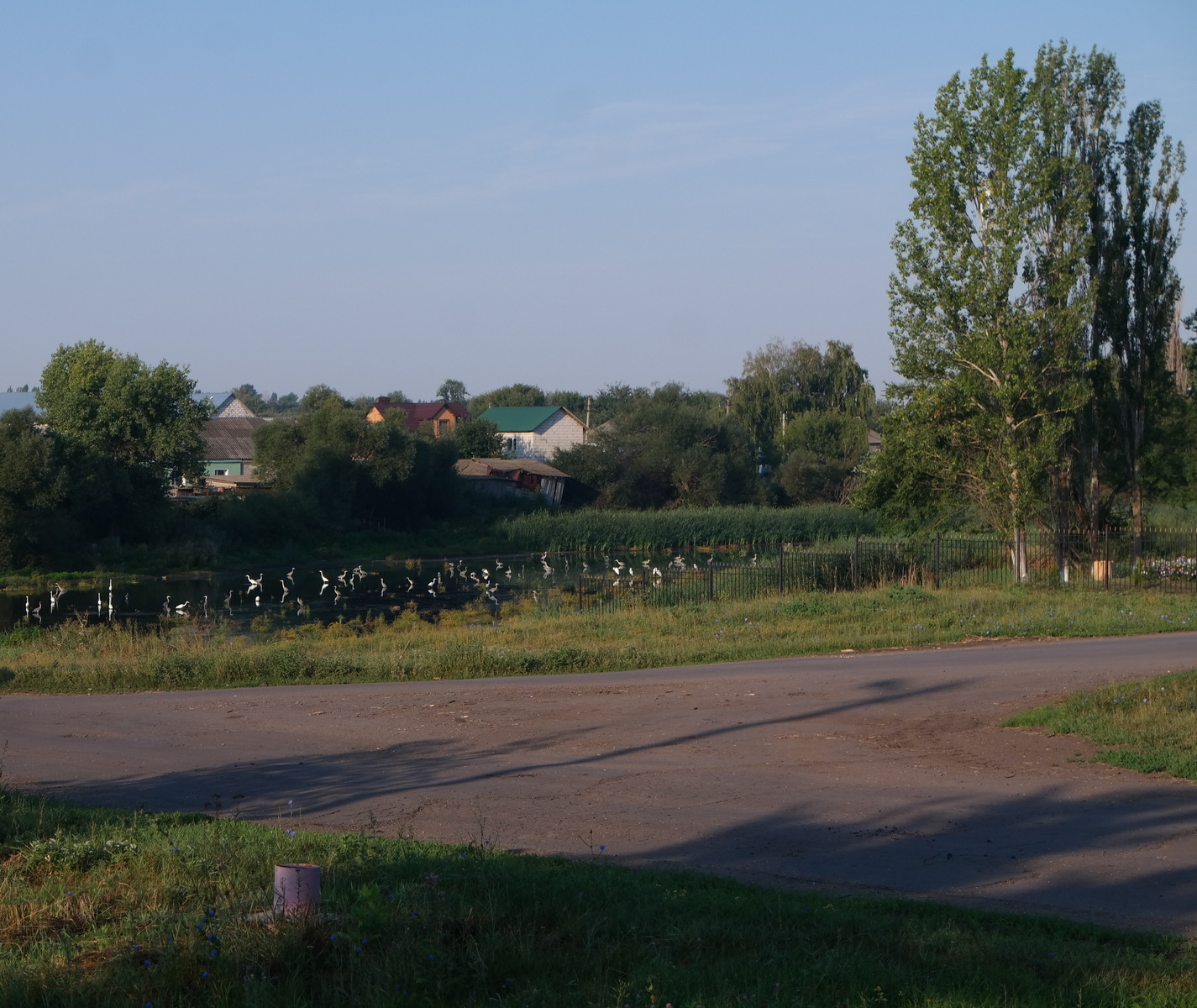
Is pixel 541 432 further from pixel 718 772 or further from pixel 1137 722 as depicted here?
pixel 718 772

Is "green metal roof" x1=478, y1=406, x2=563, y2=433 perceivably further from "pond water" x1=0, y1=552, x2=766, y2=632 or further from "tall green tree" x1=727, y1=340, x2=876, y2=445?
"pond water" x1=0, y1=552, x2=766, y2=632

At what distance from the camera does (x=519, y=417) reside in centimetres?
10512

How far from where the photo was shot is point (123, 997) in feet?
16.2

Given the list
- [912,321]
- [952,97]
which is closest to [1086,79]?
[952,97]

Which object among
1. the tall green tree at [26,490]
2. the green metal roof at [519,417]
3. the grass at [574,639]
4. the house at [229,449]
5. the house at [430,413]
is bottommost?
the grass at [574,639]

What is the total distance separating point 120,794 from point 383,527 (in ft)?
194

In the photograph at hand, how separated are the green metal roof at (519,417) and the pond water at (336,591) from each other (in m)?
42.4

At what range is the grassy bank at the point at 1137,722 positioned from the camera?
1055 cm

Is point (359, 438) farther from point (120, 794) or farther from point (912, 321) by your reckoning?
point (120, 794)

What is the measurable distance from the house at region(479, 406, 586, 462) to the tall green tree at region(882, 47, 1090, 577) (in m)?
71.3

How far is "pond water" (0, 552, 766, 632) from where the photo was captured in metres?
35.1

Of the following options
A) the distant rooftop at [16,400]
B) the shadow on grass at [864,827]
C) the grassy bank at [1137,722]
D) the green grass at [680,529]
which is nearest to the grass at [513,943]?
the shadow on grass at [864,827]

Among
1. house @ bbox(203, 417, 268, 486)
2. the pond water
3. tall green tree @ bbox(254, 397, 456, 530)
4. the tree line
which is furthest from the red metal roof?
the tree line

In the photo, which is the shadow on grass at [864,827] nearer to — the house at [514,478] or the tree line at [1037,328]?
the tree line at [1037,328]
